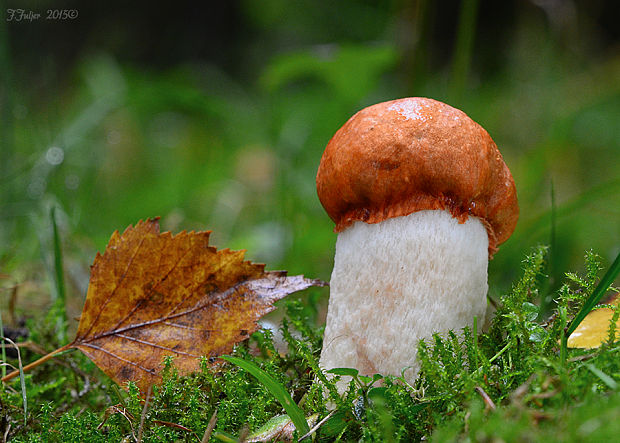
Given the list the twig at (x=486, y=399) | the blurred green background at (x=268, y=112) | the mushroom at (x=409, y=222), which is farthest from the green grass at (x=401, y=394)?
the blurred green background at (x=268, y=112)

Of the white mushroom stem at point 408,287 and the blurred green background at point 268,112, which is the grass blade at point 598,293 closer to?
the white mushroom stem at point 408,287

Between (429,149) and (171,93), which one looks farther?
(171,93)

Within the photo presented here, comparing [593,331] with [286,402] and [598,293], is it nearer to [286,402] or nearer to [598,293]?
[598,293]

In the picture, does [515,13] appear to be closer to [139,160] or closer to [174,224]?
[139,160]


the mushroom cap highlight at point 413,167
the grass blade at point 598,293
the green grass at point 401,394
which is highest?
the mushroom cap highlight at point 413,167

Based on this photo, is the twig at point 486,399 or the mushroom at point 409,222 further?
the mushroom at point 409,222

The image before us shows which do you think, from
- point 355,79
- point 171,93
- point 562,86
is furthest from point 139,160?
point 562,86
